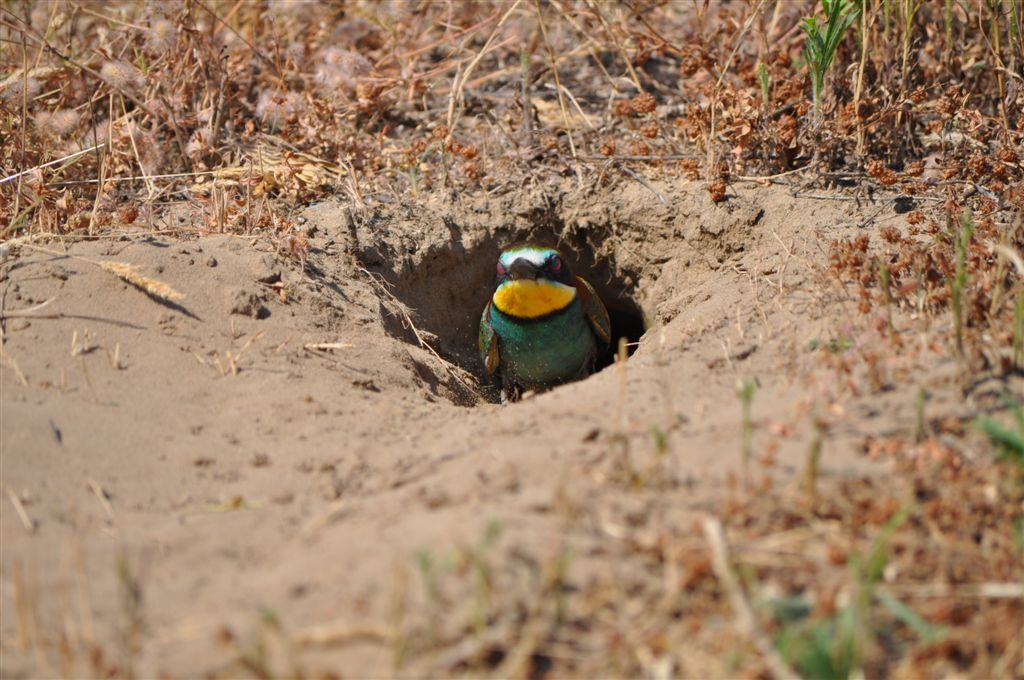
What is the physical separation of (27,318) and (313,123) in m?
1.80

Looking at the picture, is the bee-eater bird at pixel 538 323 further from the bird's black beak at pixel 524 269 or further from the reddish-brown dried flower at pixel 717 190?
the reddish-brown dried flower at pixel 717 190

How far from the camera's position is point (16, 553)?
263 cm

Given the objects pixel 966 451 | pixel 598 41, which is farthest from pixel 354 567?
pixel 598 41

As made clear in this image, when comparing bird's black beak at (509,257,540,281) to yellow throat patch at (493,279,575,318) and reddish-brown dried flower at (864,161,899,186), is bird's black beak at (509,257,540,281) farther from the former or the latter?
reddish-brown dried flower at (864,161,899,186)

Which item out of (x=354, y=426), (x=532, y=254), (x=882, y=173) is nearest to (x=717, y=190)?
(x=882, y=173)

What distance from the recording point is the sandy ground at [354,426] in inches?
86.8

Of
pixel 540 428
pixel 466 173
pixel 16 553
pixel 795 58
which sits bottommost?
pixel 16 553

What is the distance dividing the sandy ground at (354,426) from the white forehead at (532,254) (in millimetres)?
230

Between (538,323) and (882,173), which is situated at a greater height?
(882,173)

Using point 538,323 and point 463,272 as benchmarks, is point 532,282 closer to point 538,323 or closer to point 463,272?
point 538,323

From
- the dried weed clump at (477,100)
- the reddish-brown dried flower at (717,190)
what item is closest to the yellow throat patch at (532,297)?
the dried weed clump at (477,100)

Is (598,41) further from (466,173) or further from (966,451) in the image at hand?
(966,451)

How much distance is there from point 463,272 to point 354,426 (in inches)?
81.6

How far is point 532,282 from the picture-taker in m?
4.91
